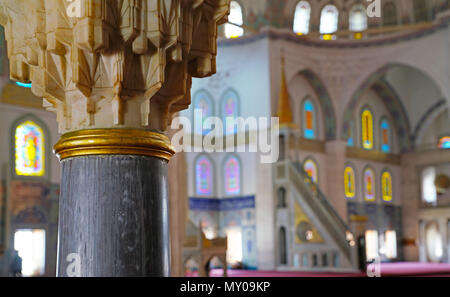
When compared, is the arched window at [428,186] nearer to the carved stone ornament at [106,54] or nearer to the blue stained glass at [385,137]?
the blue stained glass at [385,137]

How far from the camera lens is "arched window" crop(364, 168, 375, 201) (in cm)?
2583

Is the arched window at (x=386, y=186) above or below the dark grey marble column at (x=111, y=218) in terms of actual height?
above

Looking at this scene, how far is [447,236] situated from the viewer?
2538 centimetres

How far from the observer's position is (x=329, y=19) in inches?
945

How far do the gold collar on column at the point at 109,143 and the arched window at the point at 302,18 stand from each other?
2142 cm

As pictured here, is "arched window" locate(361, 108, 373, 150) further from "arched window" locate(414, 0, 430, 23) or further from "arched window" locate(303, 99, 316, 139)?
"arched window" locate(414, 0, 430, 23)

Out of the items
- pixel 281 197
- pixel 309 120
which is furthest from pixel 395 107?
pixel 281 197

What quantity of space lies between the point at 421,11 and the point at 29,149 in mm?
15266

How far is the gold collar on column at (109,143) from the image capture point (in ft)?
8.37

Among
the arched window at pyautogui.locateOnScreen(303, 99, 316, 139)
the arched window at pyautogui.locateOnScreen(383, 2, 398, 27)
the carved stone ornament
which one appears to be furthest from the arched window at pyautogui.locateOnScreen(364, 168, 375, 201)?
the carved stone ornament

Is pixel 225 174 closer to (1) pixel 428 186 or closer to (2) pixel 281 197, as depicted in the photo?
(2) pixel 281 197

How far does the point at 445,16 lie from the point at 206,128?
918 cm

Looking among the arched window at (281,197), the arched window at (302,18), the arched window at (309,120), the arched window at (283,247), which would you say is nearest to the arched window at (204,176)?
the arched window at (281,197)
